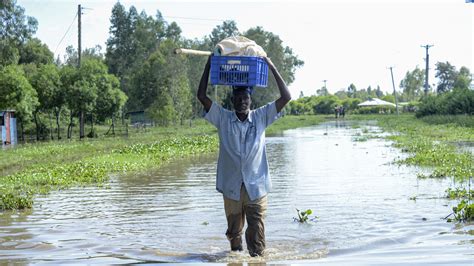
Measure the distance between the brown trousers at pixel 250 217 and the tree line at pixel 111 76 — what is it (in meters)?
16.2

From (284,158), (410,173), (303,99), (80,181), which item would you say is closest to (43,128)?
(284,158)

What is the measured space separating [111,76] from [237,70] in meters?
32.7

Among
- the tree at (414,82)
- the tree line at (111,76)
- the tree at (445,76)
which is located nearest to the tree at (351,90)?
the tree at (414,82)

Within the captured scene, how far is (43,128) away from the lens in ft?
140

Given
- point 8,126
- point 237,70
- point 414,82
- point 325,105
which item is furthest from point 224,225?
point 414,82

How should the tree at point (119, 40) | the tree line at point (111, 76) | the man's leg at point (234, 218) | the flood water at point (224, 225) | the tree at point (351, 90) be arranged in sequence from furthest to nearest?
the tree at point (351, 90), the tree at point (119, 40), the tree line at point (111, 76), the flood water at point (224, 225), the man's leg at point (234, 218)

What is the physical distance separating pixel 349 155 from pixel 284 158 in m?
2.33

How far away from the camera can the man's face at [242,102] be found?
20.7 feet

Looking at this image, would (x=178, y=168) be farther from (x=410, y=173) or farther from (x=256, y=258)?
(x=256, y=258)

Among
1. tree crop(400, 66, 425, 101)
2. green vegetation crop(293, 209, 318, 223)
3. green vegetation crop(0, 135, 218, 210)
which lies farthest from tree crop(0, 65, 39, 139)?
tree crop(400, 66, 425, 101)

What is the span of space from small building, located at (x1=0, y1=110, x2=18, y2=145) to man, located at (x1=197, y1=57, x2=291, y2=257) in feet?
92.5

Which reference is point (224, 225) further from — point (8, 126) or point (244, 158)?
point (8, 126)

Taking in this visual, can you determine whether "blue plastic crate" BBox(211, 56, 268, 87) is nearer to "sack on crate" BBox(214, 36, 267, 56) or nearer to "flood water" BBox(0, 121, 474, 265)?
"sack on crate" BBox(214, 36, 267, 56)

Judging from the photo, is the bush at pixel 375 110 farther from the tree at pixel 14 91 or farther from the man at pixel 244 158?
the man at pixel 244 158
